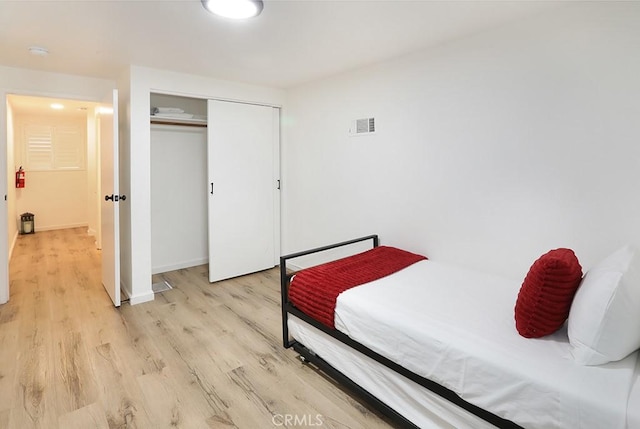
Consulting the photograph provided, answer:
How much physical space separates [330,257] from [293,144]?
4.67ft

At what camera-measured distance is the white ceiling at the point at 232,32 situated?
2080 mm

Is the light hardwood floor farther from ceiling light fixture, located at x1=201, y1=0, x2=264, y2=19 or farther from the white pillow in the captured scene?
ceiling light fixture, located at x1=201, y1=0, x2=264, y2=19

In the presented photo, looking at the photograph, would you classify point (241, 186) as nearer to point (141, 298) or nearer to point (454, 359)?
point (141, 298)

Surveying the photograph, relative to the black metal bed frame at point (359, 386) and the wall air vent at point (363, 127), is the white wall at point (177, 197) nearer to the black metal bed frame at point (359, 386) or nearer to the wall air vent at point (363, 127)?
the wall air vent at point (363, 127)

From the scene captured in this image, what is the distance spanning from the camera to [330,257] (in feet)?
12.3

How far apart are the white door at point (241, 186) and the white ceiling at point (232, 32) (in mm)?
684

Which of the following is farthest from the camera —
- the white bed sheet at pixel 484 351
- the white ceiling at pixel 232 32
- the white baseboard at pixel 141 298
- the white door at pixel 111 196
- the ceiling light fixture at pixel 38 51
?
the white baseboard at pixel 141 298

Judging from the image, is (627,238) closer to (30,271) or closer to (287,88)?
(287,88)

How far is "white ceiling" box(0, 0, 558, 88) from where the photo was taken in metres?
2.08

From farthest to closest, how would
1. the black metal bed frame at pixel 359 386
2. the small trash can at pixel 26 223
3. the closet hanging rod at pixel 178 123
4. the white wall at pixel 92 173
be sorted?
the small trash can at pixel 26 223, the white wall at pixel 92 173, the closet hanging rod at pixel 178 123, the black metal bed frame at pixel 359 386

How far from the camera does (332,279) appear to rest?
7.51 feet

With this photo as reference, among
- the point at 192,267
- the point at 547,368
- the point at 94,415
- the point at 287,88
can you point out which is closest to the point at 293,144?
the point at 287,88

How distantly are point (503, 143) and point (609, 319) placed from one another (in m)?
1.42

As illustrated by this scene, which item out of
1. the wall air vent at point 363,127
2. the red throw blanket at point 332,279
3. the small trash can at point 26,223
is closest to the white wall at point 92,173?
the small trash can at point 26,223
